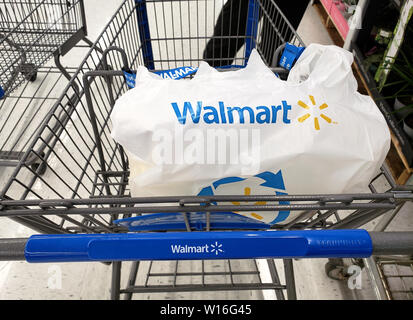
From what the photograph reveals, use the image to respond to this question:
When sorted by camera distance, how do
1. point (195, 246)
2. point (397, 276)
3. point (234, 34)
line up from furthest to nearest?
point (234, 34) < point (397, 276) < point (195, 246)

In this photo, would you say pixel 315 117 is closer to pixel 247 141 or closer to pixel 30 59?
pixel 247 141

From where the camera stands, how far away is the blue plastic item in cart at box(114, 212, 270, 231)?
0.66m

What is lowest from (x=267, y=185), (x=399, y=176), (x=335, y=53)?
(x=267, y=185)

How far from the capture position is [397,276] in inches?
42.4

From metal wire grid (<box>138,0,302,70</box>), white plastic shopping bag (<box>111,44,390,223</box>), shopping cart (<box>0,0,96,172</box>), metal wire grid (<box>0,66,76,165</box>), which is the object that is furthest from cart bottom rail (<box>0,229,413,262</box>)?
metal wire grid (<box>0,66,76,165</box>)

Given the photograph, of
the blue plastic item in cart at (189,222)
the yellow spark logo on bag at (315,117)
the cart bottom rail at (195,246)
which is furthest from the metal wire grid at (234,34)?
the cart bottom rail at (195,246)

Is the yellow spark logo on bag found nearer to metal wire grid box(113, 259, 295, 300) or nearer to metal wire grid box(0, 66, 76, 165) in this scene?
metal wire grid box(113, 259, 295, 300)

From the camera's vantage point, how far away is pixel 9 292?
3.86ft

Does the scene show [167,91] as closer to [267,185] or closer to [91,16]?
[267,185]

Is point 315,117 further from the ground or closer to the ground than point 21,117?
closer to the ground

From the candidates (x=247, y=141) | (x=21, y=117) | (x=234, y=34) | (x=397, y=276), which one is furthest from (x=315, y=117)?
(x=21, y=117)

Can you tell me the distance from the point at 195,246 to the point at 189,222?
24 cm
